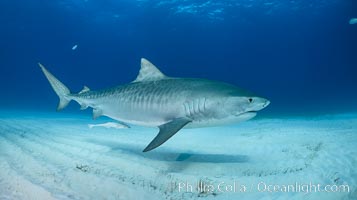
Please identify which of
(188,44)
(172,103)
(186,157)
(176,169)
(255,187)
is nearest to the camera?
(255,187)

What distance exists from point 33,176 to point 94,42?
76254mm

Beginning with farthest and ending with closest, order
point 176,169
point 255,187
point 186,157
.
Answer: point 186,157 < point 176,169 < point 255,187

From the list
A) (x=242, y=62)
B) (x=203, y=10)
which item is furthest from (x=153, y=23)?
(x=242, y=62)

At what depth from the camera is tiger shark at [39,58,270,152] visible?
15.2ft

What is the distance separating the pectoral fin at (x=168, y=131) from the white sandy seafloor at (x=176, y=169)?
0.69 meters

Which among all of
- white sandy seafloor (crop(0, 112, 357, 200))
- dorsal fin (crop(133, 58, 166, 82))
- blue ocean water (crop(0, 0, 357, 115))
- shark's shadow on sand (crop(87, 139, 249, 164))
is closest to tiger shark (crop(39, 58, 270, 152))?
dorsal fin (crop(133, 58, 166, 82))

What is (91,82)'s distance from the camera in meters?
107

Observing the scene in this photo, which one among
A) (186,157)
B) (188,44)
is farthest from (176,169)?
(188,44)

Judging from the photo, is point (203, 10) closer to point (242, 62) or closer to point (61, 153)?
point (61, 153)

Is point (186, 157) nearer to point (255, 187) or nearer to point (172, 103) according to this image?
point (172, 103)

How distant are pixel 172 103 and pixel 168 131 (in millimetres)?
816

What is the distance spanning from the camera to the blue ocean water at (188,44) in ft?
133

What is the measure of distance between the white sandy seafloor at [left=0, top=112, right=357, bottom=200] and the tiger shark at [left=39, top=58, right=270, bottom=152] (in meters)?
0.84

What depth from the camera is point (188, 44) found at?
73.3m
